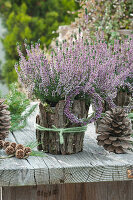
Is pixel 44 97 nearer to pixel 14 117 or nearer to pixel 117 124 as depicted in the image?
pixel 117 124

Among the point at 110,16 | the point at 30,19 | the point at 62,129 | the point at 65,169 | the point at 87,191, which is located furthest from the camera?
the point at 30,19

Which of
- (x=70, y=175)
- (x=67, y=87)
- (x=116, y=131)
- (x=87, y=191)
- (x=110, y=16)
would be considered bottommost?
(x=87, y=191)

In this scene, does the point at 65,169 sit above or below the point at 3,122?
below

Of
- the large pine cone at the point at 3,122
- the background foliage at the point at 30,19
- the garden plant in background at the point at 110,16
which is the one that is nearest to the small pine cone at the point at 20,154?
the large pine cone at the point at 3,122

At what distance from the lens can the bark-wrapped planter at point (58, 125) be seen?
1479 mm

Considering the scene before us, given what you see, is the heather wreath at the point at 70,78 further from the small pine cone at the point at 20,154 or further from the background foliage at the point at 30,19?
the background foliage at the point at 30,19

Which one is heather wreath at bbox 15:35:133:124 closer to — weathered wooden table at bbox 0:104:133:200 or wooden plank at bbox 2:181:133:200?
weathered wooden table at bbox 0:104:133:200

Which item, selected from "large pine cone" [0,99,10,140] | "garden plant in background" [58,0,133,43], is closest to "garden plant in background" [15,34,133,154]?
"large pine cone" [0,99,10,140]

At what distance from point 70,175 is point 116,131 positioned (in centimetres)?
31

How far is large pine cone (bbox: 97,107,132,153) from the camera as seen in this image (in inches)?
60.3

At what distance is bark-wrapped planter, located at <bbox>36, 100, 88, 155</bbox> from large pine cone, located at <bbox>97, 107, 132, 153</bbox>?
109mm

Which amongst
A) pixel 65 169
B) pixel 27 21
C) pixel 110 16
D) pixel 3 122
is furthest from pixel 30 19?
pixel 65 169

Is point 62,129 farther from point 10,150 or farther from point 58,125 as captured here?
point 10,150

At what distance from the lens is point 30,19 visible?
615 centimetres
